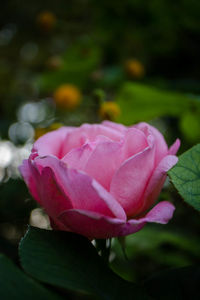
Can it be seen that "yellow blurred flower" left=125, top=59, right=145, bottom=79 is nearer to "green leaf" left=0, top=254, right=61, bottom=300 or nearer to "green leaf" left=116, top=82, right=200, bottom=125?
"green leaf" left=116, top=82, right=200, bottom=125

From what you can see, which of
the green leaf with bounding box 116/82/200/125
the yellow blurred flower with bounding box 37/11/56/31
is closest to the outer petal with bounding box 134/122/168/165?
the green leaf with bounding box 116/82/200/125

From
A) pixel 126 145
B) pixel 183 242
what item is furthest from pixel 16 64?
pixel 126 145

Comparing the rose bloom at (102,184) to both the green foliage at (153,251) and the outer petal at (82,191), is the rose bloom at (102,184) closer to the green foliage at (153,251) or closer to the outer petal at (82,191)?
the outer petal at (82,191)

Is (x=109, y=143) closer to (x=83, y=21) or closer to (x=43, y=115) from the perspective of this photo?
(x=43, y=115)

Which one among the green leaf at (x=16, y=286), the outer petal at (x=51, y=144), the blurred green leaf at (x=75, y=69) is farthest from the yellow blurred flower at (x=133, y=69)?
the green leaf at (x=16, y=286)

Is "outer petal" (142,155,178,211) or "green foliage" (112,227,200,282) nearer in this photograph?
"outer petal" (142,155,178,211)

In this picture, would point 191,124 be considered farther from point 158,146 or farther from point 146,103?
point 158,146
